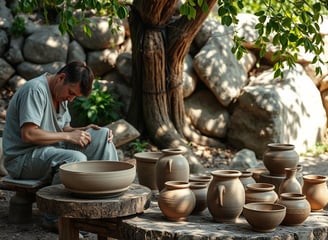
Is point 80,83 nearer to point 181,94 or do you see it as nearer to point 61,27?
point 61,27

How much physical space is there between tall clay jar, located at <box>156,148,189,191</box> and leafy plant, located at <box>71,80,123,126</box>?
4299 mm

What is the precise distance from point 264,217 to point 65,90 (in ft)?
6.74

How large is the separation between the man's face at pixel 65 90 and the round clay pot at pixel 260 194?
1635 millimetres

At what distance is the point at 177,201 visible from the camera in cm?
352

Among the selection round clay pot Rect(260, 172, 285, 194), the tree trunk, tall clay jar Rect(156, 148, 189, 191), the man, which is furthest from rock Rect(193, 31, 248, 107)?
tall clay jar Rect(156, 148, 189, 191)

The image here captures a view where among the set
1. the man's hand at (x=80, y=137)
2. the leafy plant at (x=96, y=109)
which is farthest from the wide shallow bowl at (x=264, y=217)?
the leafy plant at (x=96, y=109)

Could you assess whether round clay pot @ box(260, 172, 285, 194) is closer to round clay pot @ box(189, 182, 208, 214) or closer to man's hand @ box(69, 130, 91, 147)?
round clay pot @ box(189, 182, 208, 214)

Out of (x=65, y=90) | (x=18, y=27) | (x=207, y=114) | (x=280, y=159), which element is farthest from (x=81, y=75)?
(x=18, y=27)

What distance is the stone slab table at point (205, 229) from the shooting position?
10.7 ft

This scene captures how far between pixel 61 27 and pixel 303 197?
7.96ft

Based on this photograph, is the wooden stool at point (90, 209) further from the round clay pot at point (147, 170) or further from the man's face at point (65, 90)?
the man's face at point (65, 90)

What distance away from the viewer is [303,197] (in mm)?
3598

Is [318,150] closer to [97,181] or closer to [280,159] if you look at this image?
[280,159]

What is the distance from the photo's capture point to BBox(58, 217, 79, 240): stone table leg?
376 centimetres
